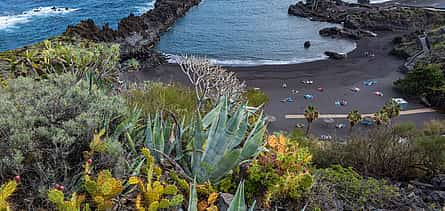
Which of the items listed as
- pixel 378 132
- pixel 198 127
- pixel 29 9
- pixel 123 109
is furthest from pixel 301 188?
pixel 29 9

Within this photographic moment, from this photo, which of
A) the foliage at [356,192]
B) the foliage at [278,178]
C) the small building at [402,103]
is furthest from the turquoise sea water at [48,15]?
the foliage at [278,178]

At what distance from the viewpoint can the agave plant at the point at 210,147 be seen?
554cm

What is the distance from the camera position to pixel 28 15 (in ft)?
169

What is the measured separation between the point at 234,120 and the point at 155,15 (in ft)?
147

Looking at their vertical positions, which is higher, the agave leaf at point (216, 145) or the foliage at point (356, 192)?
the agave leaf at point (216, 145)

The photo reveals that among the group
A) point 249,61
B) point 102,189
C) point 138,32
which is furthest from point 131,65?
point 138,32

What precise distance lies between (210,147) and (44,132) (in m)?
2.16

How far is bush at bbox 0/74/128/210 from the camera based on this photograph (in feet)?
15.2

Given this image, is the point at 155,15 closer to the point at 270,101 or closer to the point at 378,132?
the point at 270,101

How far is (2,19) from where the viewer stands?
49.3 metres

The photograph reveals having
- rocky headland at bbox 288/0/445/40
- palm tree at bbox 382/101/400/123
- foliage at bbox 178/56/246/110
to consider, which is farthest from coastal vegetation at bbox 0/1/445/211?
rocky headland at bbox 288/0/445/40

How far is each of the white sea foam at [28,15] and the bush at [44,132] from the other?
158 feet

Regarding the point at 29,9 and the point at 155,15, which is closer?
the point at 155,15

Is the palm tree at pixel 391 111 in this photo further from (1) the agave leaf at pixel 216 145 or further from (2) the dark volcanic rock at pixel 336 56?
(1) the agave leaf at pixel 216 145
